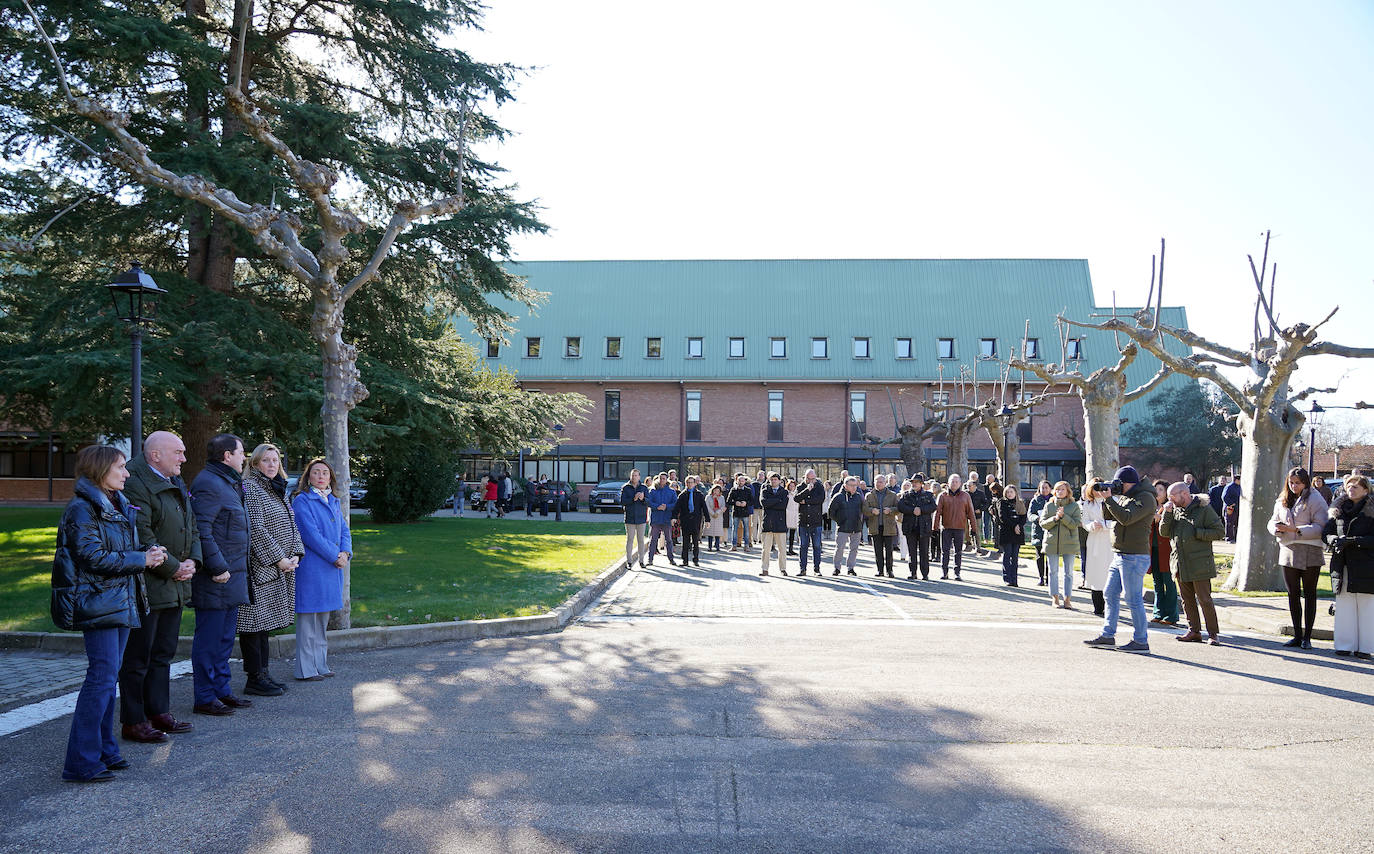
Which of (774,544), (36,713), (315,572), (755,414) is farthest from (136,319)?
(755,414)

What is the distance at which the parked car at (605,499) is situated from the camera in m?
40.8

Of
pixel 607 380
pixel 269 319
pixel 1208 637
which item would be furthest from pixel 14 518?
pixel 1208 637

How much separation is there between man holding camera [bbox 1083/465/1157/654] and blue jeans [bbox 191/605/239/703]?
7975mm

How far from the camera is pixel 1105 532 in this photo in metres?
12.2

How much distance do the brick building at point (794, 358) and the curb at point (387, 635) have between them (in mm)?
35786

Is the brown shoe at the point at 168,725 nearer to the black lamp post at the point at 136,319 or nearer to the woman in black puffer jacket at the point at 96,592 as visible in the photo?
the woman in black puffer jacket at the point at 96,592

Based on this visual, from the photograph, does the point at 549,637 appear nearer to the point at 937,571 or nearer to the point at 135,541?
the point at 135,541

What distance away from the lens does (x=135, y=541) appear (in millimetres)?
5426

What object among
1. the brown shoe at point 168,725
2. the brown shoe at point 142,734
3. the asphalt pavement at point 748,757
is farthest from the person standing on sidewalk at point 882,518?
the brown shoe at point 142,734

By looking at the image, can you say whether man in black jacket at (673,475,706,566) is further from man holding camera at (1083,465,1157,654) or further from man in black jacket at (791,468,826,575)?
man holding camera at (1083,465,1157,654)

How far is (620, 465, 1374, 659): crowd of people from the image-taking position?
9.44 m

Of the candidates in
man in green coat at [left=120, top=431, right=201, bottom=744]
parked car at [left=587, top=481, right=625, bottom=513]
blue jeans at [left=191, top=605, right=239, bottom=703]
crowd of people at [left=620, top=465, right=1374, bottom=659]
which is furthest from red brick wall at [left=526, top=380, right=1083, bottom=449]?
man in green coat at [left=120, top=431, right=201, bottom=744]

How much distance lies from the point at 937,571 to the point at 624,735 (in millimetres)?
13139

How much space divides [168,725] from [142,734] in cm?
24
